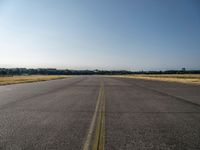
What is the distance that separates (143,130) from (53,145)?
9.02 ft

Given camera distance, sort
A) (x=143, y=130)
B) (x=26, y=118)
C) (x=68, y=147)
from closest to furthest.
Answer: (x=68, y=147)
(x=143, y=130)
(x=26, y=118)

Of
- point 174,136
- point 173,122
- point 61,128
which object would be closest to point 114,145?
point 174,136

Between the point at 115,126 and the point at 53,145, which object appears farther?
the point at 115,126

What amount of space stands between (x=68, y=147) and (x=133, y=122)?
324 cm

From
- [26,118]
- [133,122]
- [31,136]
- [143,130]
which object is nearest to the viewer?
[31,136]

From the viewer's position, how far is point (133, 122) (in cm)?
734

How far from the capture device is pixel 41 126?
22.1 ft

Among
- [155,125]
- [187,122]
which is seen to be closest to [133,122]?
[155,125]

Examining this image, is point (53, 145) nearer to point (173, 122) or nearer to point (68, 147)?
point (68, 147)

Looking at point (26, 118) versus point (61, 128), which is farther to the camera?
point (26, 118)

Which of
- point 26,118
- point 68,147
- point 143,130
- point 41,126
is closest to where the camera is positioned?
point 68,147

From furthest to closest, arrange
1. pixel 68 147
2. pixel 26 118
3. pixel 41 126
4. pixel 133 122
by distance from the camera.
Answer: pixel 26 118, pixel 133 122, pixel 41 126, pixel 68 147

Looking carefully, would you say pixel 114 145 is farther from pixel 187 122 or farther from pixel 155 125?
pixel 187 122

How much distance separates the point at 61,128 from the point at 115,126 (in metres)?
1.70
